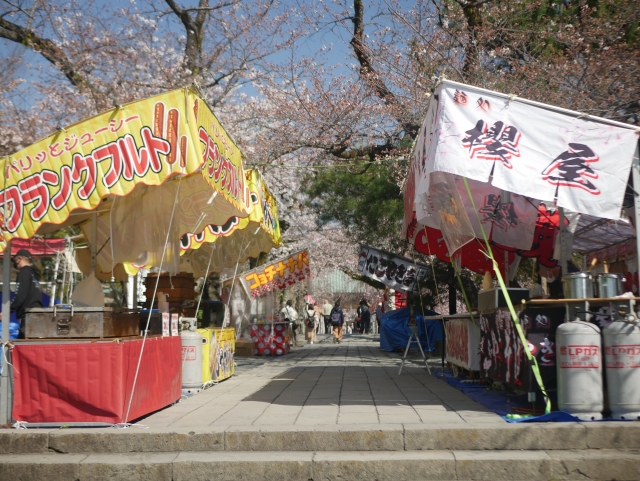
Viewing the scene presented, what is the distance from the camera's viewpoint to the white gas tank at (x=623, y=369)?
6.15 meters

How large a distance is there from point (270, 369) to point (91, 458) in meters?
8.55

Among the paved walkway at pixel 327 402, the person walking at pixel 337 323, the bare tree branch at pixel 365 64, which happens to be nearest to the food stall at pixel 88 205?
the paved walkway at pixel 327 402

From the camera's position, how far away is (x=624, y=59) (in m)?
12.2

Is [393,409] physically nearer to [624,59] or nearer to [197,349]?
[197,349]

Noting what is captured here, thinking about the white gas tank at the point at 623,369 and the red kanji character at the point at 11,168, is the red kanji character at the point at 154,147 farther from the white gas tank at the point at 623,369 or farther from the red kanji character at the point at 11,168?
the white gas tank at the point at 623,369

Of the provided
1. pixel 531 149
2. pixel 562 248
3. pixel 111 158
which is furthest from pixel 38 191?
pixel 562 248

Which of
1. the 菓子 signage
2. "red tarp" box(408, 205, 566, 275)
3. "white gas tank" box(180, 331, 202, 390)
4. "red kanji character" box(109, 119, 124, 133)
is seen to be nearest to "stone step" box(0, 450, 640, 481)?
"red kanji character" box(109, 119, 124, 133)

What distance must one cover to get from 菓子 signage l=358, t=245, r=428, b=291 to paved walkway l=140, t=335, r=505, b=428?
509 cm

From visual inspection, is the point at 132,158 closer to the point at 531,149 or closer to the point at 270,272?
the point at 531,149

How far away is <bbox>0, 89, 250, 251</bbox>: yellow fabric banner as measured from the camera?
653 centimetres

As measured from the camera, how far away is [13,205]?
6.54 metres

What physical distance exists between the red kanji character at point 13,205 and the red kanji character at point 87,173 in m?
0.61

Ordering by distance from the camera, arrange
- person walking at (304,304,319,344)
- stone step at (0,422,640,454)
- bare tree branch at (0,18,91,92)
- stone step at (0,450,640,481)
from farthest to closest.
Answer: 1. person walking at (304,304,319,344)
2. bare tree branch at (0,18,91,92)
3. stone step at (0,422,640,454)
4. stone step at (0,450,640,481)

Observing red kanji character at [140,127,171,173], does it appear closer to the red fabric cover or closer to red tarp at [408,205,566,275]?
the red fabric cover
